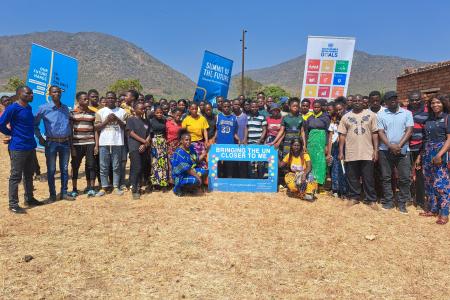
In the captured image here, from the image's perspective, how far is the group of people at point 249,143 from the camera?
17.0 ft

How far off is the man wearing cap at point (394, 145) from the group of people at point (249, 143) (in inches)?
0.6

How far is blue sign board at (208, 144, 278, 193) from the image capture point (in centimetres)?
650

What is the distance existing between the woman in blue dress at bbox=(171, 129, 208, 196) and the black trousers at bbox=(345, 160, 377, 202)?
281cm

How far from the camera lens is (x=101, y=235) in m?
4.35

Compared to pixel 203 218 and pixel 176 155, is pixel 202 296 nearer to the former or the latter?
pixel 203 218

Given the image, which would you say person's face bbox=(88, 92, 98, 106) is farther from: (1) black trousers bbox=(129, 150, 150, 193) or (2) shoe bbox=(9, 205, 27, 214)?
(2) shoe bbox=(9, 205, 27, 214)

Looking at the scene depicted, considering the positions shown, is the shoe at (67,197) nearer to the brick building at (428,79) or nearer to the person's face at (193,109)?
the person's face at (193,109)

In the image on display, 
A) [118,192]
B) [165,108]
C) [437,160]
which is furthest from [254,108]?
[437,160]

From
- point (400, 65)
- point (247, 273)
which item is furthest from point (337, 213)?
point (400, 65)

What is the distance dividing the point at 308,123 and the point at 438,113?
2.16m

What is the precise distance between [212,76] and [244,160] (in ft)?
8.96

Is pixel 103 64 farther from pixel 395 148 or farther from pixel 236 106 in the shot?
pixel 395 148

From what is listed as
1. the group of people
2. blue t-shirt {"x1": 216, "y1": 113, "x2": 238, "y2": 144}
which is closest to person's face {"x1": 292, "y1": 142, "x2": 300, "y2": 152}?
the group of people

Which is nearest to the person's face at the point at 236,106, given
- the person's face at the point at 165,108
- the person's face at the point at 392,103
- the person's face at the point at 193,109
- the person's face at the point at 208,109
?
the person's face at the point at 208,109
